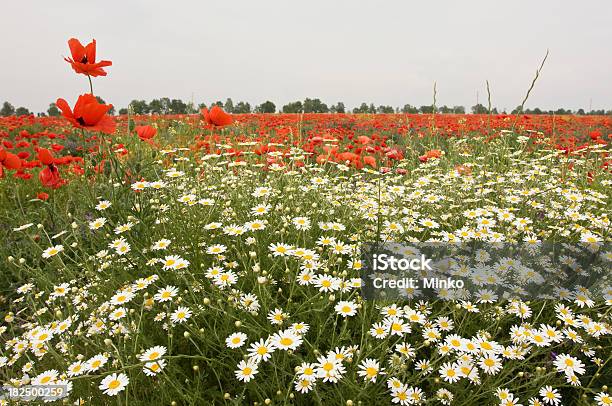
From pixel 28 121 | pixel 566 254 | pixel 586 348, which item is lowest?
pixel 586 348

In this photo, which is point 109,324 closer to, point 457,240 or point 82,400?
point 82,400

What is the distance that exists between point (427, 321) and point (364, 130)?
29.3 ft

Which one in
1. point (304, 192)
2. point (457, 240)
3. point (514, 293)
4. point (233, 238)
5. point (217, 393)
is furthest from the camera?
point (304, 192)

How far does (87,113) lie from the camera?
2076mm

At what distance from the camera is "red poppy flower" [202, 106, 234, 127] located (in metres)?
2.82

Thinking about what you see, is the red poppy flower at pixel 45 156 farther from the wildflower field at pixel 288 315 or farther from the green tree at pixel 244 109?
the green tree at pixel 244 109

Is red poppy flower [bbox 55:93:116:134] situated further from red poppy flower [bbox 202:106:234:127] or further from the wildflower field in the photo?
red poppy flower [bbox 202:106:234:127]

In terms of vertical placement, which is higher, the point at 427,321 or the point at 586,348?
the point at 427,321

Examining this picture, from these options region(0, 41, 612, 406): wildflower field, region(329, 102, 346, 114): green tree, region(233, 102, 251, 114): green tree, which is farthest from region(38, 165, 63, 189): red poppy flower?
region(329, 102, 346, 114): green tree

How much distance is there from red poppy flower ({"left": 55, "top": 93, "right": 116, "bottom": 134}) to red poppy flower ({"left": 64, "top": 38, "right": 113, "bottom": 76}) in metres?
0.17

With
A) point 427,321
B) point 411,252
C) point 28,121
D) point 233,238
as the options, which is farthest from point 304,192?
point 28,121

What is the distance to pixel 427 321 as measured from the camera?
1.81 metres

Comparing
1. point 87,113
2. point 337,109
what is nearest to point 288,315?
point 87,113

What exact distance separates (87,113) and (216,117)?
93cm
